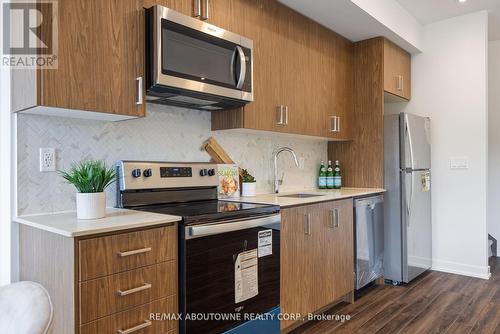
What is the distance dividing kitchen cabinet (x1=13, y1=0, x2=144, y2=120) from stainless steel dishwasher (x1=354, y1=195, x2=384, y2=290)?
1.99 m

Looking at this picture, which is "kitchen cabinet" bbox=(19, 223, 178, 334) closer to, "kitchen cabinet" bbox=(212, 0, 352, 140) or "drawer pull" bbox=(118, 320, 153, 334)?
"drawer pull" bbox=(118, 320, 153, 334)

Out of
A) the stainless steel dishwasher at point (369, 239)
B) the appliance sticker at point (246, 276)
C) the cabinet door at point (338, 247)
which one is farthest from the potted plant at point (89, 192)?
the stainless steel dishwasher at point (369, 239)

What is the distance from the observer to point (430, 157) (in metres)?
3.77

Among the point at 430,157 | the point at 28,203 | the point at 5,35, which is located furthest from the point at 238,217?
the point at 430,157

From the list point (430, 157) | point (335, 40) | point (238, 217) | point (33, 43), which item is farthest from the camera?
point (430, 157)

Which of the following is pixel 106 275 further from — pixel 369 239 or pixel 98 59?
pixel 369 239

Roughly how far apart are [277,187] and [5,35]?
2124 mm

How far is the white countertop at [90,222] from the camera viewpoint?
1.35 m

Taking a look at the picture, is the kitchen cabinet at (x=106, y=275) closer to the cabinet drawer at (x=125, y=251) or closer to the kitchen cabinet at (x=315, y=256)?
the cabinet drawer at (x=125, y=251)

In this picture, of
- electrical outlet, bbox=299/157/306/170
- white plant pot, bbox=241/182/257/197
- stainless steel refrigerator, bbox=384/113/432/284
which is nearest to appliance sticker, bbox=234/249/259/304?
white plant pot, bbox=241/182/257/197

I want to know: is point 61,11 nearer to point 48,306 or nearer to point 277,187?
point 48,306

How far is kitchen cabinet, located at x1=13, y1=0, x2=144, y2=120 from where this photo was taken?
1.53m

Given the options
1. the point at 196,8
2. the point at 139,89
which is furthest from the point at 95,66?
the point at 196,8

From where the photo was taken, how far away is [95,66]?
1652 mm
